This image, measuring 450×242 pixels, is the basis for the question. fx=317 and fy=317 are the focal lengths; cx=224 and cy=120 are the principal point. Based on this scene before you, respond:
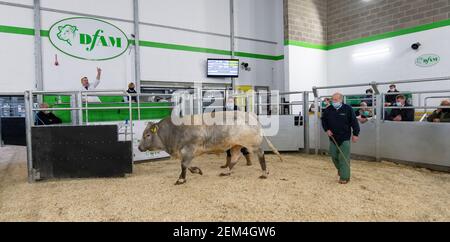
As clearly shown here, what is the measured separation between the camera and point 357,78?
11.2m

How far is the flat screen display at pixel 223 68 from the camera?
10844 millimetres

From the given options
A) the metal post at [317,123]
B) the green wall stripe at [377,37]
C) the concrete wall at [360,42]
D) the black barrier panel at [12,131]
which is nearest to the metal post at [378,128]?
the metal post at [317,123]

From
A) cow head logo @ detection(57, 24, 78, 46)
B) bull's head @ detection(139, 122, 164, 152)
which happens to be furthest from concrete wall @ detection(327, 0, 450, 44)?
cow head logo @ detection(57, 24, 78, 46)

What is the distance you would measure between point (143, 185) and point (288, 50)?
8.55 meters

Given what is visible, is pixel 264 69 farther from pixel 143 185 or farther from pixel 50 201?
pixel 50 201

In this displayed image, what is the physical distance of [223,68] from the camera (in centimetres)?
1101

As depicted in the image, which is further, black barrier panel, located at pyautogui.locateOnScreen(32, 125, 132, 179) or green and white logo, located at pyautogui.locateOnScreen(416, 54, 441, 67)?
green and white logo, located at pyautogui.locateOnScreen(416, 54, 441, 67)

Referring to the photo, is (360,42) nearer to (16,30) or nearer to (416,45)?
(416,45)

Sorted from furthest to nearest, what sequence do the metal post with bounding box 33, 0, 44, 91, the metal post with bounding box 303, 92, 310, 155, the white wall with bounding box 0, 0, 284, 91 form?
the metal post with bounding box 33, 0, 44, 91 < the white wall with bounding box 0, 0, 284, 91 < the metal post with bounding box 303, 92, 310, 155

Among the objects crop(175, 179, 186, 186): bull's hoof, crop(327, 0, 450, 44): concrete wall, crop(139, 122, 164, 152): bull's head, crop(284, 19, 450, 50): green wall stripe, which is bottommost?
crop(175, 179, 186, 186): bull's hoof

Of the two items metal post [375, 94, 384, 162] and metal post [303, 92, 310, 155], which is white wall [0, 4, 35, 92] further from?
metal post [375, 94, 384, 162]

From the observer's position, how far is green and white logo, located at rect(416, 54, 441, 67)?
29.4 ft

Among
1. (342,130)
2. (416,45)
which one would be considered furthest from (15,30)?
(416,45)
